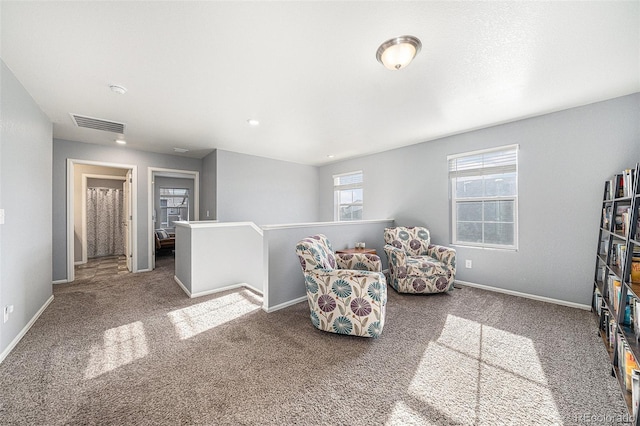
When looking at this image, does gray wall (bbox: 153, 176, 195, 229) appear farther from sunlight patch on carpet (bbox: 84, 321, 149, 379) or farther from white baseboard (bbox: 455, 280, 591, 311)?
white baseboard (bbox: 455, 280, 591, 311)

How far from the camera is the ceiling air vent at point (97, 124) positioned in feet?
10.6

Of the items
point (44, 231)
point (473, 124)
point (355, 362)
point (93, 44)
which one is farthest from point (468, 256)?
point (44, 231)

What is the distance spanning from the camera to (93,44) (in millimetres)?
1817

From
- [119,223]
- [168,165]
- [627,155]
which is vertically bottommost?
[119,223]

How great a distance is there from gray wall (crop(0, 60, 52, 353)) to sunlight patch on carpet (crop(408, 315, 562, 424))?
3.37 metres

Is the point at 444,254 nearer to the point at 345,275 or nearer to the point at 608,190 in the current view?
the point at 608,190

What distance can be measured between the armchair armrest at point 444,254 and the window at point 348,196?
198 centimetres

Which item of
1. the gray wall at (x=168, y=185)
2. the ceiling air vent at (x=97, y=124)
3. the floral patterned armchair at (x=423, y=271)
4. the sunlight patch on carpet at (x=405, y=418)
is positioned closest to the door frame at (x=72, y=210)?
the ceiling air vent at (x=97, y=124)

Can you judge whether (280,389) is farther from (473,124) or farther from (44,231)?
(473,124)

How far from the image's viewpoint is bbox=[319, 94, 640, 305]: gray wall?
9.03ft

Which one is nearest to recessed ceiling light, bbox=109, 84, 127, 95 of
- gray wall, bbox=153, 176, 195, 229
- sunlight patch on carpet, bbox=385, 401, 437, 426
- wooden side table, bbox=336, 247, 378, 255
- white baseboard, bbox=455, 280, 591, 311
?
wooden side table, bbox=336, 247, 378, 255

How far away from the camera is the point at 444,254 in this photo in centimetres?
359

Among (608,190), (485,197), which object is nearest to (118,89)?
(485,197)

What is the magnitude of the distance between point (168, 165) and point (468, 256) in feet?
19.4
